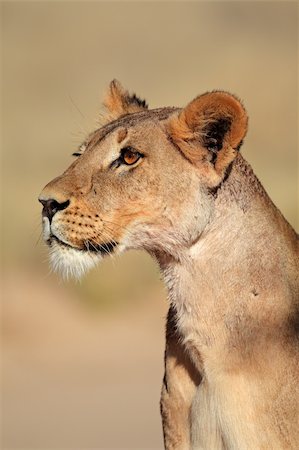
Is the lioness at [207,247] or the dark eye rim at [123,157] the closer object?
the lioness at [207,247]

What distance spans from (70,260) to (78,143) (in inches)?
49.0

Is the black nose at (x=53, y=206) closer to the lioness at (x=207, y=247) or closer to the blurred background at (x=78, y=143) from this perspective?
the lioness at (x=207, y=247)

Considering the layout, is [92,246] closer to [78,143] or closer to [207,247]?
[207,247]

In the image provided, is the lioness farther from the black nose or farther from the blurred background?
the blurred background

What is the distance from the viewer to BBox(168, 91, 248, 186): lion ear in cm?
521

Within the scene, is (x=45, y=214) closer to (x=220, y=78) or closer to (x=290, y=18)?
(x=220, y=78)

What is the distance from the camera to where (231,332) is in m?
5.26

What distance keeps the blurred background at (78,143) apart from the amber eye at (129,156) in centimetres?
79

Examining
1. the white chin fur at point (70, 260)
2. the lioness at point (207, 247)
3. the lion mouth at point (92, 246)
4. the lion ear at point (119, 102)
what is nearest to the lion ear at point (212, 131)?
the lioness at point (207, 247)

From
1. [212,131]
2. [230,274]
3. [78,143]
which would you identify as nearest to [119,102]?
[78,143]

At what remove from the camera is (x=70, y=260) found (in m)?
5.39

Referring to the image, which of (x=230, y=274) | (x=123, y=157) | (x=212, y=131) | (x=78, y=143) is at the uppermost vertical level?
(x=78, y=143)

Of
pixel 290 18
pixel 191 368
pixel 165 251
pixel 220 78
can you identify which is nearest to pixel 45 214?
pixel 165 251

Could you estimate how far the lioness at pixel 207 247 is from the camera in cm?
520
